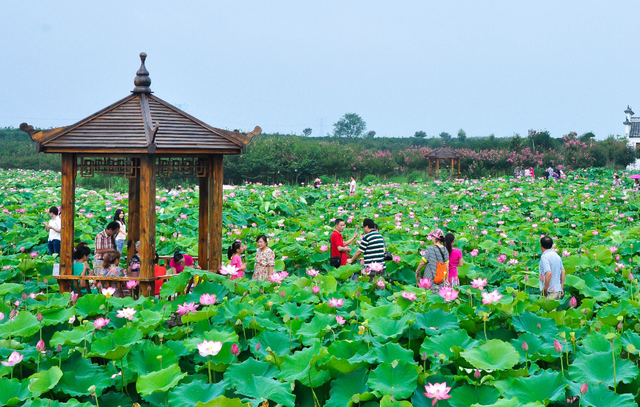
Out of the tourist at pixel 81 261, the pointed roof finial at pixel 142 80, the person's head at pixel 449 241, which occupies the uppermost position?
the pointed roof finial at pixel 142 80

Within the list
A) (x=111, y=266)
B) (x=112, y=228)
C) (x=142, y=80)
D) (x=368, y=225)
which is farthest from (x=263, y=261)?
(x=142, y=80)

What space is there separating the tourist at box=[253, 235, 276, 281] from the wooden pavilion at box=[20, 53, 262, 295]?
41 cm

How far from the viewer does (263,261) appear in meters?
5.63

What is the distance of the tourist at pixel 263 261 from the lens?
5625 millimetres

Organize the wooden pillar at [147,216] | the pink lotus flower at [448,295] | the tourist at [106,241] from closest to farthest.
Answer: the pink lotus flower at [448,295], the wooden pillar at [147,216], the tourist at [106,241]

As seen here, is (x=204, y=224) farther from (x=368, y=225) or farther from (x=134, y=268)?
(x=368, y=225)

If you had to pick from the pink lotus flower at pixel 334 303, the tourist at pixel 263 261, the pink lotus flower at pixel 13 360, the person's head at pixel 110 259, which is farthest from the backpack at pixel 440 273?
the pink lotus flower at pixel 13 360

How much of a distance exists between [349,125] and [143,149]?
6679 centimetres

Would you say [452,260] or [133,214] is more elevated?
[133,214]

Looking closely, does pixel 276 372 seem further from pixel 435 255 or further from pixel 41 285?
pixel 41 285

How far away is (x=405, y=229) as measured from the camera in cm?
952

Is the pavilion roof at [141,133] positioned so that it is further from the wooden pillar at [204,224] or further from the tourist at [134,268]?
the tourist at [134,268]

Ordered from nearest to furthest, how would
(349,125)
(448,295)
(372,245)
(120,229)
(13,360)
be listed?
(13,360), (448,295), (372,245), (120,229), (349,125)

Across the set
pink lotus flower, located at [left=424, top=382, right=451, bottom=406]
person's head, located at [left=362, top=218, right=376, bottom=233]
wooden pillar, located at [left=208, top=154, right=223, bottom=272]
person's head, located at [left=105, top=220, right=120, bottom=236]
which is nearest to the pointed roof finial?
wooden pillar, located at [left=208, top=154, right=223, bottom=272]
